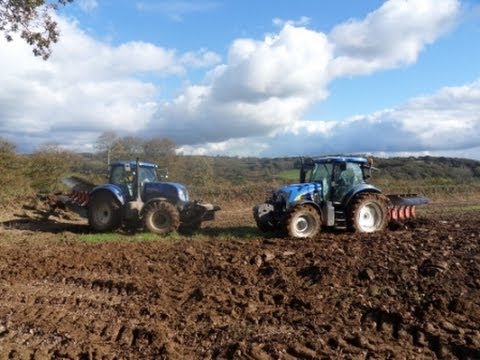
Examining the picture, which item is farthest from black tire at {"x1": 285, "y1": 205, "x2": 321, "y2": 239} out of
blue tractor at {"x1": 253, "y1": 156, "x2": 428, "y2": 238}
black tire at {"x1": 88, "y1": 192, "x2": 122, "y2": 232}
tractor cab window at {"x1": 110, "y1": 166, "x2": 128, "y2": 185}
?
tractor cab window at {"x1": 110, "y1": 166, "x2": 128, "y2": 185}

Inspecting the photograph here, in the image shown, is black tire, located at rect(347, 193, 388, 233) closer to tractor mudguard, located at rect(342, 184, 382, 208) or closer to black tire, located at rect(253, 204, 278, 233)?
tractor mudguard, located at rect(342, 184, 382, 208)

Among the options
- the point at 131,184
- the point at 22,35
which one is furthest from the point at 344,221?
the point at 22,35

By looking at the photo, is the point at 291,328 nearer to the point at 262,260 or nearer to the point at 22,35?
the point at 262,260

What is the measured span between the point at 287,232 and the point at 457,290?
16.9ft

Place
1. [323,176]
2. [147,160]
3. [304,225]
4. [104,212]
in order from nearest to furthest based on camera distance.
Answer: [304,225] < [323,176] < [104,212] < [147,160]

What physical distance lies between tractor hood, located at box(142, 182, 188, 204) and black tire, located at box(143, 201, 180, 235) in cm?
66

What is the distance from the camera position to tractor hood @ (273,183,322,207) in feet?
39.3

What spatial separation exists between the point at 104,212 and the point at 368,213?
6960mm

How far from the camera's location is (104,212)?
45.4 ft

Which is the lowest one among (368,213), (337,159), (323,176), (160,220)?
(160,220)

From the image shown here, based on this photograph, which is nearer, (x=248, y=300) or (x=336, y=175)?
(x=248, y=300)

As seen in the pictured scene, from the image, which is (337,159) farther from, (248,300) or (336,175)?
(248,300)

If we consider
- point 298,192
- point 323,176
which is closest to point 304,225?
point 298,192

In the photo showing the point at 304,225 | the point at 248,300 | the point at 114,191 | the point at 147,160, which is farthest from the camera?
the point at 147,160
